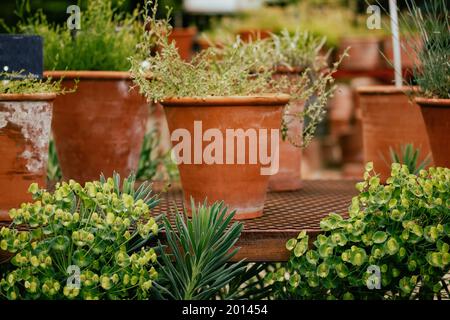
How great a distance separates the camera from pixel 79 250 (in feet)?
6.34

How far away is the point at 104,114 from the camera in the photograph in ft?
8.58

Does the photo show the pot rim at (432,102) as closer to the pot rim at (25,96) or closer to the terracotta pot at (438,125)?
the terracotta pot at (438,125)

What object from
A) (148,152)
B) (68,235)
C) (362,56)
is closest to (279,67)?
(148,152)

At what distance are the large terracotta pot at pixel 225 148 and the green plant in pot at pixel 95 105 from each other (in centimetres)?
42

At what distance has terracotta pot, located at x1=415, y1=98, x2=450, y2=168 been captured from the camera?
2.32 meters

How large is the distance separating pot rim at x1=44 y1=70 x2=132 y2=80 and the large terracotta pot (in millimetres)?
396

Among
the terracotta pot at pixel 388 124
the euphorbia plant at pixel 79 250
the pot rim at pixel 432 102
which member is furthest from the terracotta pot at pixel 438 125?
the euphorbia plant at pixel 79 250

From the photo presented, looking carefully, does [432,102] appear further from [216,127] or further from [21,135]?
[21,135]

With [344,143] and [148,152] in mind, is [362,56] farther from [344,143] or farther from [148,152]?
[148,152]

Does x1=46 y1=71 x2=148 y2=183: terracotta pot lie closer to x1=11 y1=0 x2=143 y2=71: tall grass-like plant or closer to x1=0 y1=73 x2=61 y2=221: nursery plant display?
x1=11 y1=0 x2=143 y2=71: tall grass-like plant

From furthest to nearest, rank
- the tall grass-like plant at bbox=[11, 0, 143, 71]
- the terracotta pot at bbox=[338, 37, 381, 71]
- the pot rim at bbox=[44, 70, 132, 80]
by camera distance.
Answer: the terracotta pot at bbox=[338, 37, 381, 71]
the tall grass-like plant at bbox=[11, 0, 143, 71]
the pot rim at bbox=[44, 70, 132, 80]

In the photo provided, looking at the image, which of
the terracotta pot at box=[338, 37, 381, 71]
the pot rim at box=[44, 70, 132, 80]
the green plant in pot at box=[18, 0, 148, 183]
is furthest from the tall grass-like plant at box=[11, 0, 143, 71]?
the terracotta pot at box=[338, 37, 381, 71]

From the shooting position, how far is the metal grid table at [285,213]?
210 cm
